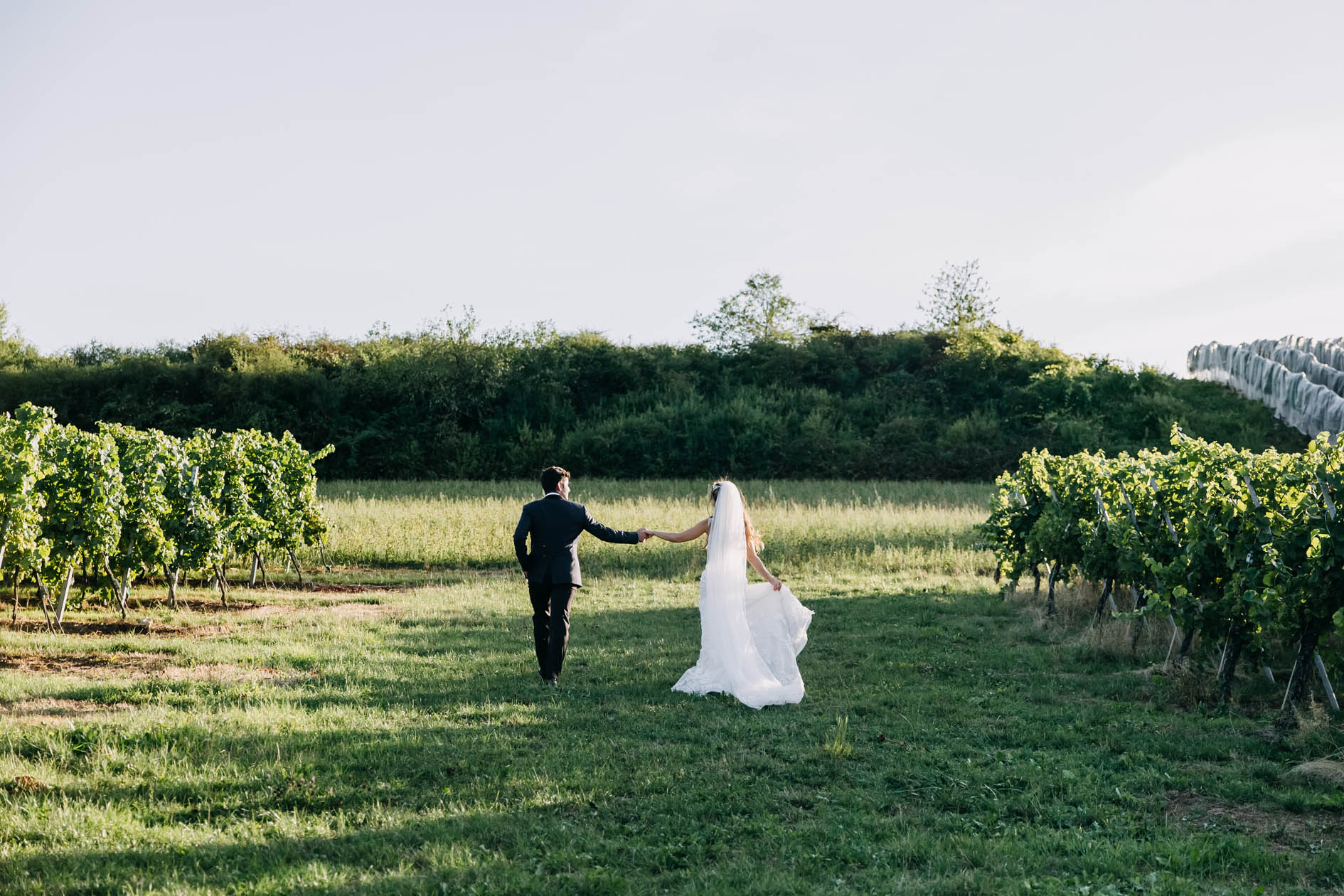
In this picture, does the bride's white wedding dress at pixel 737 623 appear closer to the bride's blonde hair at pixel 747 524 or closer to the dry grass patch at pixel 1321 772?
the bride's blonde hair at pixel 747 524

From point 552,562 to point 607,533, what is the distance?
2.37ft

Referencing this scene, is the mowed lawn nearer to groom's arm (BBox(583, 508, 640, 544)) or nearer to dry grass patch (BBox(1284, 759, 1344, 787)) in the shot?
dry grass patch (BBox(1284, 759, 1344, 787))

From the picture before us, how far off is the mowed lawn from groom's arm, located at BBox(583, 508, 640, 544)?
1.38 meters

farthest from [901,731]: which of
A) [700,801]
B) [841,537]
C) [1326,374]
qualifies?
[1326,374]

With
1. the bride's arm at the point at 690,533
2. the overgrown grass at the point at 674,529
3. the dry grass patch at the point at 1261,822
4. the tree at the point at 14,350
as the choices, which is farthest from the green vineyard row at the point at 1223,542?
the tree at the point at 14,350

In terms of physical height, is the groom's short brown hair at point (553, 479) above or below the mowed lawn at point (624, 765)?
above

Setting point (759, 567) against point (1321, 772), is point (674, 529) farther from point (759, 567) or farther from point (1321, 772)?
point (1321, 772)

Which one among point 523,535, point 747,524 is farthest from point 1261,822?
point 523,535

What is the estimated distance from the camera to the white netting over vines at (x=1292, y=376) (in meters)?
33.1

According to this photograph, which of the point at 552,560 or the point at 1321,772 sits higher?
the point at 552,560

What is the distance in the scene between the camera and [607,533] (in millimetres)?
9305

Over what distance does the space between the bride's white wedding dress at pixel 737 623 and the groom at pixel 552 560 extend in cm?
88

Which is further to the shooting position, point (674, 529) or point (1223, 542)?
point (674, 529)

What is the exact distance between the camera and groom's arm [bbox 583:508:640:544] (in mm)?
9000
